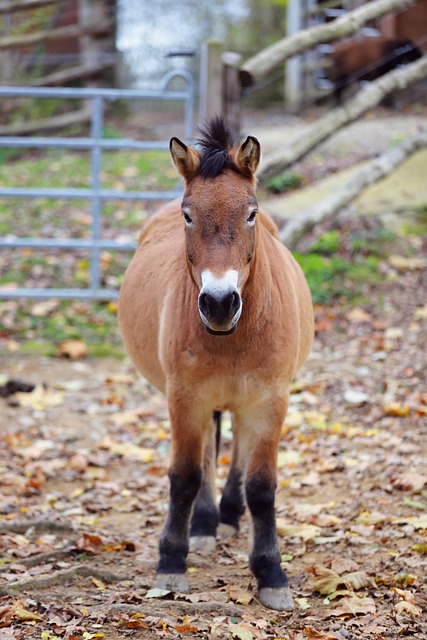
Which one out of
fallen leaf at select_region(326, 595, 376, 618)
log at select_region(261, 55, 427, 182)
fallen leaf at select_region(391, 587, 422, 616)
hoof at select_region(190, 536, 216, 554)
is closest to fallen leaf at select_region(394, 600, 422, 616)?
fallen leaf at select_region(391, 587, 422, 616)

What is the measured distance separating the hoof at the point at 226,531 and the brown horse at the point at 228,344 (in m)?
0.67

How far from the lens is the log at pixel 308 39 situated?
6820mm

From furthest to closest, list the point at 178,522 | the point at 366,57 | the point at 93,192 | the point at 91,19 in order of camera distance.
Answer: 1. the point at 91,19
2. the point at 366,57
3. the point at 93,192
4. the point at 178,522

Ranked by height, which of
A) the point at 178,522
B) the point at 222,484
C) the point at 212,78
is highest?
the point at 212,78

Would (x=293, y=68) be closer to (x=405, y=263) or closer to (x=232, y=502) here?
(x=405, y=263)

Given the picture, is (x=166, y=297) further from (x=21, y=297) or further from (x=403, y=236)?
(x=403, y=236)

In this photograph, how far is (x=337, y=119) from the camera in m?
7.51

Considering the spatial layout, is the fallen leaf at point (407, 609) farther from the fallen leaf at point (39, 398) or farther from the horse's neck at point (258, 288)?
the fallen leaf at point (39, 398)

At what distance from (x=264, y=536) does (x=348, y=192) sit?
450 cm

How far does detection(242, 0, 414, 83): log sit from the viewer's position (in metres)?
6.82

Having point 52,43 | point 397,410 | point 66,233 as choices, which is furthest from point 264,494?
point 52,43

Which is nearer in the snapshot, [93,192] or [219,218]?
[219,218]

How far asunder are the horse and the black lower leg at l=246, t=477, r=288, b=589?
9.84m

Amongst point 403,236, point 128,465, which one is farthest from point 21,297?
point 403,236
